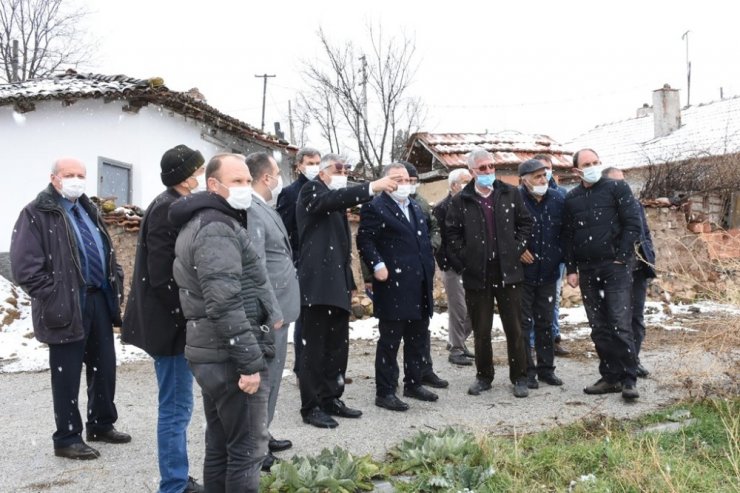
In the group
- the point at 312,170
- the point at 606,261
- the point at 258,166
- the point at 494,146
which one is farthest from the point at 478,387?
the point at 494,146

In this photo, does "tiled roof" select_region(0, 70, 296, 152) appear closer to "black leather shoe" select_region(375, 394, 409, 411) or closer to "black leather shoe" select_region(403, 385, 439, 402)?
"black leather shoe" select_region(403, 385, 439, 402)

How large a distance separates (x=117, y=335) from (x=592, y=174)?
22.7ft

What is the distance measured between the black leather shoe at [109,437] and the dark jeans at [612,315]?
3991 mm

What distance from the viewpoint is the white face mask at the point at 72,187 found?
4680 millimetres

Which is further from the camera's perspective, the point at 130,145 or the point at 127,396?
the point at 130,145

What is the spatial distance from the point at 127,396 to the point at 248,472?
148 inches

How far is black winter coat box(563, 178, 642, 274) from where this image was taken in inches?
229

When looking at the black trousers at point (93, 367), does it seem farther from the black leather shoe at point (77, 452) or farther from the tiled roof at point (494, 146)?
the tiled roof at point (494, 146)

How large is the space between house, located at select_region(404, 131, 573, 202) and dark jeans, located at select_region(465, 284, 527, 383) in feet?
28.5

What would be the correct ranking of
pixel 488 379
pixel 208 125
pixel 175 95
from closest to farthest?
pixel 488 379 < pixel 175 95 < pixel 208 125

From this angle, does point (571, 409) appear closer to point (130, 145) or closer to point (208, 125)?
point (130, 145)

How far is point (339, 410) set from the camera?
537cm

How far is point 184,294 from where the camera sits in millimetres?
3195

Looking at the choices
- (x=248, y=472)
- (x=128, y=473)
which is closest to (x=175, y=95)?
(x=128, y=473)
